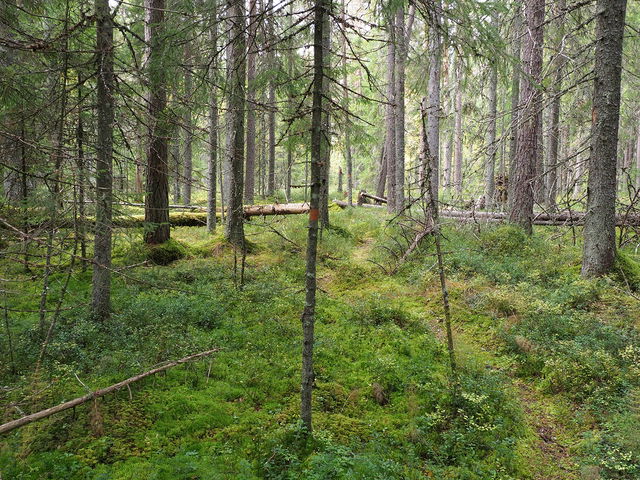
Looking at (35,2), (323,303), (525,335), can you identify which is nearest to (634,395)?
(525,335)

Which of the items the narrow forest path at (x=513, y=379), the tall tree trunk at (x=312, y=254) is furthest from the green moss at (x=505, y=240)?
the tall tree trunk at (x=312, y=254)

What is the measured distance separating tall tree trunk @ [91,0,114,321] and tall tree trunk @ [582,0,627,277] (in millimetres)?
8928

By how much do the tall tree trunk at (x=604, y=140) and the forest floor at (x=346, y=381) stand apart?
2.15 ft

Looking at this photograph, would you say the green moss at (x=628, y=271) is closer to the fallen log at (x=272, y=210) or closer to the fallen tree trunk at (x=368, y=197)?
the fallen log at (x=272, y=210)

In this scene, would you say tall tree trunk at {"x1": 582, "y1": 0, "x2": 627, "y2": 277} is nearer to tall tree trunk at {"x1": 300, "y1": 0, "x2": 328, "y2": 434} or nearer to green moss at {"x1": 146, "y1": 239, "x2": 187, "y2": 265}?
tall tree trunk at {"x1": 300, "y1": 0, "x2": 328, "y2": 434}

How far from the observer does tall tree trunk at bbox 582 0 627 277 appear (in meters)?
7.62

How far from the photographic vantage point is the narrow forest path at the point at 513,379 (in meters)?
4.64

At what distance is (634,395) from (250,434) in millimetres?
4950

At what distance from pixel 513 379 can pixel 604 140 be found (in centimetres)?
522

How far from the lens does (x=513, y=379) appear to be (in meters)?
6.25

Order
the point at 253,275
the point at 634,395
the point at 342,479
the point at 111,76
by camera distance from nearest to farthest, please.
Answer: the point at 342,479 < the point at 634,395 < the point at 111,76 < the point at 253,275

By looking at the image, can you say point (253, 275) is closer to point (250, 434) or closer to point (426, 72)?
point (250, 434)

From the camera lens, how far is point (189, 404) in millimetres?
5141

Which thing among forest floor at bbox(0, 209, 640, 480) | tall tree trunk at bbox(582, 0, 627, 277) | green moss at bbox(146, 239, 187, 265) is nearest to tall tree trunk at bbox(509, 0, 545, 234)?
tall tree trunk at bbox(582, 0, 627, 277)
